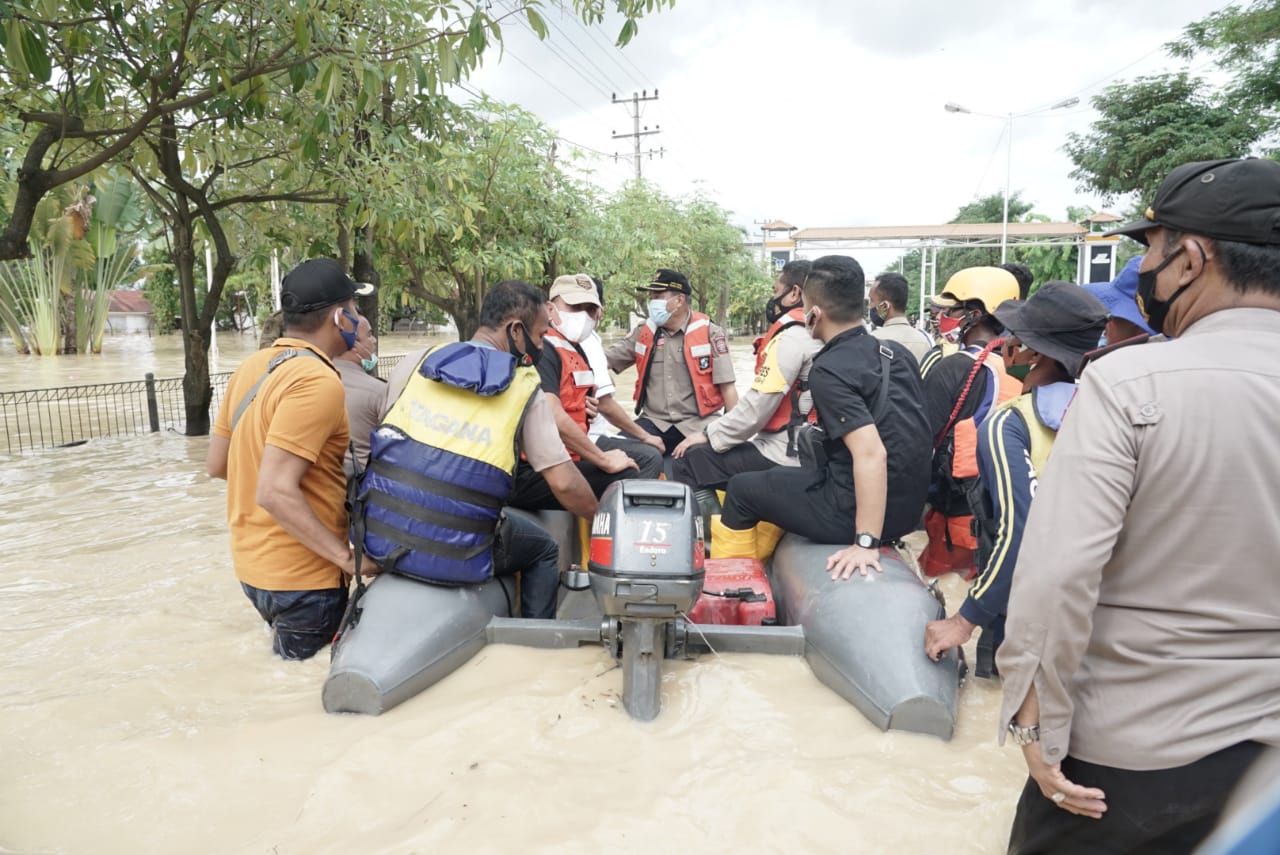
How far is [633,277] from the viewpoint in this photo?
1941 centimetres

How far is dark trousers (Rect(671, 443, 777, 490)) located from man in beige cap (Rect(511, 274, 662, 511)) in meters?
0.21

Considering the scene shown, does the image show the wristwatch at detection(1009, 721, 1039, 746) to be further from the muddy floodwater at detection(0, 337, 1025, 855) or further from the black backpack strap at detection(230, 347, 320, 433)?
the black backpack strap at detection(230, 347, 320, 433)

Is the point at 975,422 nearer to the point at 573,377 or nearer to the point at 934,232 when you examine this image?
the point at 573,377

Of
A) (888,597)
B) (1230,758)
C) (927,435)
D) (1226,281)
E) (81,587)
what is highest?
(1226,281)

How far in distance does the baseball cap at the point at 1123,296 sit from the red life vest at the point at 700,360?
267 cm

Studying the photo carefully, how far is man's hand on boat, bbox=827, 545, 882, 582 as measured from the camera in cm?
304

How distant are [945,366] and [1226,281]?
2.98 metres

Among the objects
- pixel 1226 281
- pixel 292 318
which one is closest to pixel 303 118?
pixel 292 318

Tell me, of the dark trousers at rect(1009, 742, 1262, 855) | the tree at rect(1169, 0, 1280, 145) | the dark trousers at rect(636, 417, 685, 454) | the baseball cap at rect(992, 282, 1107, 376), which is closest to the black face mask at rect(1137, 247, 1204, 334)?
the dark trousers at rect(1009, 742, 1262, 855)

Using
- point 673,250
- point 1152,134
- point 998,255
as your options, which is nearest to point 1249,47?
point 1152,134

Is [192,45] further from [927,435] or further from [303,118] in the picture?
[927,435]

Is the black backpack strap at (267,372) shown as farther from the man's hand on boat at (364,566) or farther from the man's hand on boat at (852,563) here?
the man's hand on boat at (852,563)

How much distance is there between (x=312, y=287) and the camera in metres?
3.16

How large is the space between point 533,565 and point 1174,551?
2641 millimetres
